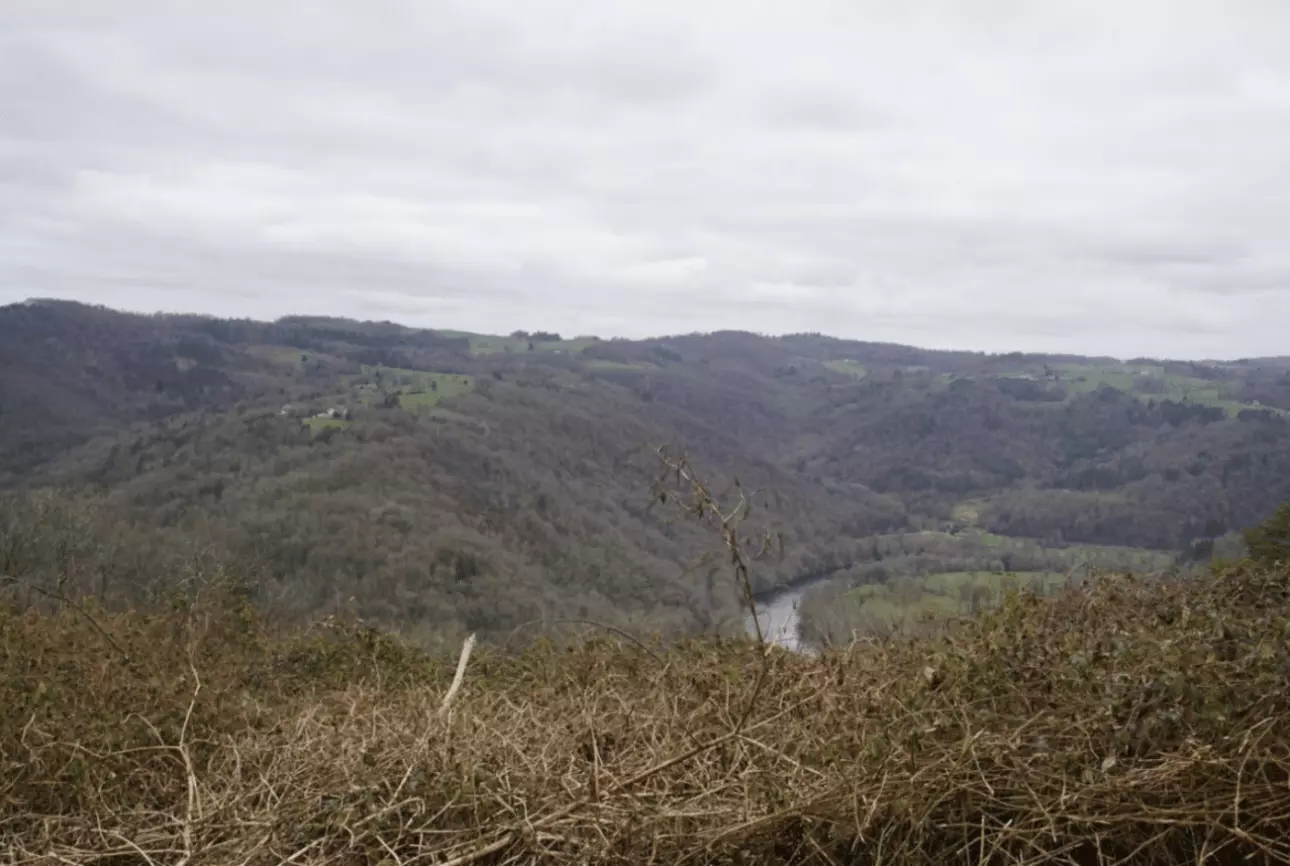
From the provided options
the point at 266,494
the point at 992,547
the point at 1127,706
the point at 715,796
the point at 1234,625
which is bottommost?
the point at 992,547

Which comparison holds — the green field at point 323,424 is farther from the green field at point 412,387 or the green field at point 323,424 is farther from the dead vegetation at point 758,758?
the dead vegetation at point 758,758

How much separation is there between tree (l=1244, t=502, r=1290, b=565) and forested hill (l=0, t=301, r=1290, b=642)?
3350mm

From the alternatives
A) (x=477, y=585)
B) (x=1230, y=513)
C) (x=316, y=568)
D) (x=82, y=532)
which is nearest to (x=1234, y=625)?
(x=82, y=532)

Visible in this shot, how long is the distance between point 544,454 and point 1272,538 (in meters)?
76.9

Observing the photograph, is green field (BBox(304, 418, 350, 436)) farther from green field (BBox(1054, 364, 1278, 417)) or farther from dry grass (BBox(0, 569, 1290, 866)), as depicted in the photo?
green field (BBox(1054, 364, 1278, 417))

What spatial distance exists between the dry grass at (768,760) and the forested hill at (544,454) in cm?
93

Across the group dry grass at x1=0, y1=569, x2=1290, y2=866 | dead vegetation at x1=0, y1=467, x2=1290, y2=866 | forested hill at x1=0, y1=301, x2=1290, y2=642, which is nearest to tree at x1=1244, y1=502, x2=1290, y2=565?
dead vegetation at x1=0, y1=467, x2=1290, y2=866

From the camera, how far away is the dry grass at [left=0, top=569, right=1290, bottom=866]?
119 inches

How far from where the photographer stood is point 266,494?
53438mm

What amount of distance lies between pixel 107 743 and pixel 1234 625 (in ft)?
18.2

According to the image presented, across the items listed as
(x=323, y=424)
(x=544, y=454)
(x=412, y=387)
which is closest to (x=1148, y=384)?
(x=544, y=454)

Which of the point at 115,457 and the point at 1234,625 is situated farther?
the point at 115,457

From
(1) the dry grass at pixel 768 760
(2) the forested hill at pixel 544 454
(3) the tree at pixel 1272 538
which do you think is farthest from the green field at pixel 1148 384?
(1) the dry grass at pixel 768 760

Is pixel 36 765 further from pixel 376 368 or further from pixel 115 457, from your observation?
pixel 376 368
